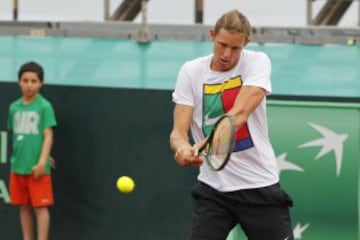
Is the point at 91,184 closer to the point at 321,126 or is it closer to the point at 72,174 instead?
the point at 72,174

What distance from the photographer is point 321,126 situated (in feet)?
25.1

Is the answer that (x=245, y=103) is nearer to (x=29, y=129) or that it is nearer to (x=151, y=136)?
(x=151, y=136)

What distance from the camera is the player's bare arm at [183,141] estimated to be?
4831 millimetres

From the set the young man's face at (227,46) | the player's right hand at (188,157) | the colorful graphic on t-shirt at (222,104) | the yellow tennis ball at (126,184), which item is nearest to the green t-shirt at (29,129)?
the yellow tennis ball at (126,184)

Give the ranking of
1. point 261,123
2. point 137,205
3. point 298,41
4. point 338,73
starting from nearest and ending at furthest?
1. point 261,123
2. point 137,205
3. point 338,73
4. point 298,41

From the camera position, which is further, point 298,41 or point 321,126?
point 298,41

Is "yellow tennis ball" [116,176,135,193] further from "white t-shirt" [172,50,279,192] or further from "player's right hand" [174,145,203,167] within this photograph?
"player's right hand" [174,145,203,167]

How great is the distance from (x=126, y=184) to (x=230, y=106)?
301 centimetres

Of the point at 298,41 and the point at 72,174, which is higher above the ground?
the point at 298,41

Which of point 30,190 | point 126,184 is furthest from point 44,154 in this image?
point 126,184

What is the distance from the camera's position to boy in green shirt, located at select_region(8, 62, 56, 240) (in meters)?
8.12

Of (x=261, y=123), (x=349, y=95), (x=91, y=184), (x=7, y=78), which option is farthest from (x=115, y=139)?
(x=261, y=123)

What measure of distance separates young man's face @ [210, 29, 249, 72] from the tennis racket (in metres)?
0.29

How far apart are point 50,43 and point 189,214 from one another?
2.50 metres
